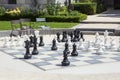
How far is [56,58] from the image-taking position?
492 inches

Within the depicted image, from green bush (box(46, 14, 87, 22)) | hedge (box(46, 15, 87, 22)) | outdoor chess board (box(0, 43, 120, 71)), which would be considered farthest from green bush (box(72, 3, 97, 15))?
outdoor chess board (box(0, 43, 120, 71))

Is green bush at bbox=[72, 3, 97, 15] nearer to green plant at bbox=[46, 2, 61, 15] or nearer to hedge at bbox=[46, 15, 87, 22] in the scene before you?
green plant at bbox=[46, 2, 61, 15]

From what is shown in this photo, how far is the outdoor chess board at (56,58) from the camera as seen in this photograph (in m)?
Answer: 11.6

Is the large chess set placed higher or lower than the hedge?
lower

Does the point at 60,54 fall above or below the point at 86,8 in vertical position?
below

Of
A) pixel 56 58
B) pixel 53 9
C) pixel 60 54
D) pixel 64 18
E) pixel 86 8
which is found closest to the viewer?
pixel 56 58

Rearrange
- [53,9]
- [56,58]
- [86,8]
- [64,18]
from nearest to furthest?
[56,58], [64,18], [53,9], [86,8]

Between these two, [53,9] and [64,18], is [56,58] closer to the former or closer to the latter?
[64,18]

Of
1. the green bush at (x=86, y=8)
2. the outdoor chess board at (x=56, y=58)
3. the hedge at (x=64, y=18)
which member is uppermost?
the green bush at (x=86, y=8)

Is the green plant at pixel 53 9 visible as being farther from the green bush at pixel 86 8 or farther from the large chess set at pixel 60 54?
the large chess set at pixel 60 54

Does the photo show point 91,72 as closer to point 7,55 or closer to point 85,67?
point 85,67

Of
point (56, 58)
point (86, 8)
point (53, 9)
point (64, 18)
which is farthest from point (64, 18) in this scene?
point (56, 58)

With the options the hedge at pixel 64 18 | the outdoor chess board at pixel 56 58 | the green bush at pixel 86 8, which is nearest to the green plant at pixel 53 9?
the hedge at pixel 64 18

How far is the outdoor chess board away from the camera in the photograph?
11586 mm
